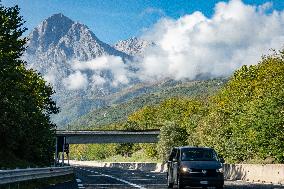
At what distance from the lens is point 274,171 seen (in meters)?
30.6

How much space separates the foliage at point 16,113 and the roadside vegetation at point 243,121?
61.8 ft

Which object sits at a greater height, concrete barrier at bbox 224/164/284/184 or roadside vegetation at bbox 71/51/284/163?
roadside vegetation at bbox 71/51/284/163

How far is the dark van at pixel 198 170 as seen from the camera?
797 inches

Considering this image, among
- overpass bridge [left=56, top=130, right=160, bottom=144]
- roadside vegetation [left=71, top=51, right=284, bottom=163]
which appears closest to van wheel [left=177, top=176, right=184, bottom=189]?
roadside vegetation [left=71, top=51, right=284, bottom=163]

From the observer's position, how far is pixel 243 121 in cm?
5922

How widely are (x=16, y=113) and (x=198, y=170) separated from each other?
23869 mm

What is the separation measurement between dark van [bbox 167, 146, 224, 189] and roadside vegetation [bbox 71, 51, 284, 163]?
78.3ft

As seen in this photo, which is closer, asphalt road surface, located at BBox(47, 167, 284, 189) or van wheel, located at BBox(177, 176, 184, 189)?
van wheel, located at BBox(177, 176, 184, 189)

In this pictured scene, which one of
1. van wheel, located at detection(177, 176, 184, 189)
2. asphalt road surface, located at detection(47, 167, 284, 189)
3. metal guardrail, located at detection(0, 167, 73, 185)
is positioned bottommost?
asphalt road surface, located at detection(47, 167, 284, 189)

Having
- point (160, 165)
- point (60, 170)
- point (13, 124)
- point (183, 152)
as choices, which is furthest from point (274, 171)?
point (160, 165)

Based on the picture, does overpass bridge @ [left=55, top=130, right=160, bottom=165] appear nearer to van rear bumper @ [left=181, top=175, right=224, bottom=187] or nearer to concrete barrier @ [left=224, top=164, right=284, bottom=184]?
concrete barrier @ [left=224, top=164, right=284, bottom=184]

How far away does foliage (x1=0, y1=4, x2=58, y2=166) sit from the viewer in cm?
4094

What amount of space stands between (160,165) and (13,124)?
41.3 meters

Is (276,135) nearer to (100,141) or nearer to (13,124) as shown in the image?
(13,124)
